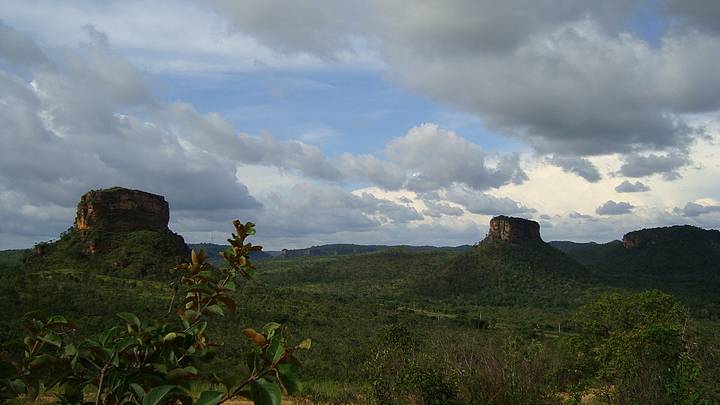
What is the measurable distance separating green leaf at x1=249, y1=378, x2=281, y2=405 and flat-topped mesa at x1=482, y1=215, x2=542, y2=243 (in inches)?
4932

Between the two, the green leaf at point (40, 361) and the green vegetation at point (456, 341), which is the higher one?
the green leaf at point (40, 361)

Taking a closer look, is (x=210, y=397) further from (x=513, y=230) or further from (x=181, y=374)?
(x=513, y=230)

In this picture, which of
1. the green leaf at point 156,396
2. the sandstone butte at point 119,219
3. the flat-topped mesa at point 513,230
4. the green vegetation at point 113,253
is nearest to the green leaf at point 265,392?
the green leaf at point 156,396

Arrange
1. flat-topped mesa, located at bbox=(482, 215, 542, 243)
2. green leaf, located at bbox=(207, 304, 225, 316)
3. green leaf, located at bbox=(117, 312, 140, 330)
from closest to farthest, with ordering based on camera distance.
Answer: green leaf, located at bbox=(117, 312, 140, 330) → green leaf, located at bbox=(207, 304, 225, 316) → flat-topped mesa, located at bbox=(482, 215, 542, 243)

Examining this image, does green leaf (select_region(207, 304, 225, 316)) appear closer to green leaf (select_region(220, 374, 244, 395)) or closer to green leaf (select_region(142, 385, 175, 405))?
green leaf (select_region(220, 374, 244, 395))

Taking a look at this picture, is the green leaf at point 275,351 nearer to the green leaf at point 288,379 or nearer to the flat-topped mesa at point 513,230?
the green leaf at point 288,379

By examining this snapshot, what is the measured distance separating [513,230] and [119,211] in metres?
86.1

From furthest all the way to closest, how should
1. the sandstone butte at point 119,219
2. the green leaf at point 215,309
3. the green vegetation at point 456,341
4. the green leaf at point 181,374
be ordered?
the sandstone butte at point 119,219, the green vegetation at point 456,341, the green leaf at point 215,309, the green leaf at point 181,374

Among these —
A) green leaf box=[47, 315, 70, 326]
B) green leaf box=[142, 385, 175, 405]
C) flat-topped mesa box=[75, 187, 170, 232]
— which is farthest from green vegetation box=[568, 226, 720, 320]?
green leaf box=[142, 385, 175, 405]

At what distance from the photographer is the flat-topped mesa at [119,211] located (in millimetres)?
77188

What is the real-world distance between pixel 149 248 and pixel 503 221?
272ft

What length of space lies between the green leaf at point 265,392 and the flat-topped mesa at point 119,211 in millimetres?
83145

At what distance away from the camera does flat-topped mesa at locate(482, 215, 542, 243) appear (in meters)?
122

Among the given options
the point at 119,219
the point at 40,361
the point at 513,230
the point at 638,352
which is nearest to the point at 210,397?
the point at 40,361
